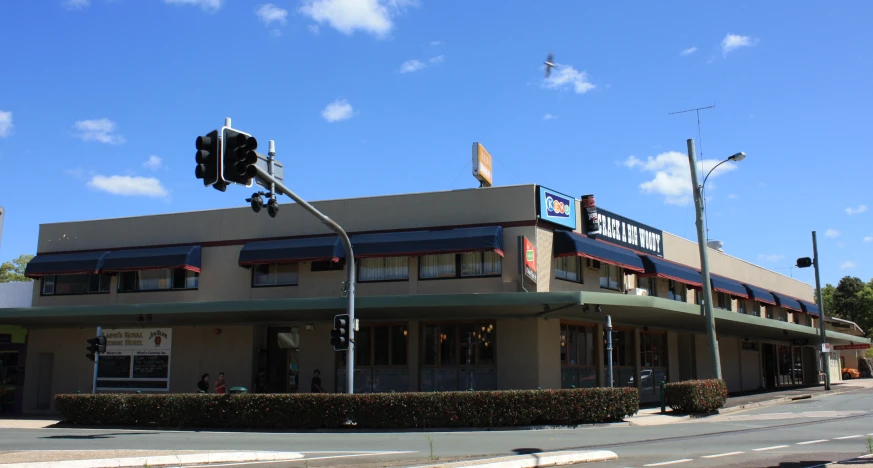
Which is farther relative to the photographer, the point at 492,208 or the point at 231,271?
the point at 231,271

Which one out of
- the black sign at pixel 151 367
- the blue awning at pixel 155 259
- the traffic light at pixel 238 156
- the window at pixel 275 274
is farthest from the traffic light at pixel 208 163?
the black sign at pixel 151 367

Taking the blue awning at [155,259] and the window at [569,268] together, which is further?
the blue awning at [155,259]

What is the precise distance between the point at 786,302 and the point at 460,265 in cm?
2547

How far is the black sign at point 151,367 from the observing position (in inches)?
1163

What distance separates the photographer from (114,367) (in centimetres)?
3038

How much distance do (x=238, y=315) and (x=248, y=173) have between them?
48.3 feet

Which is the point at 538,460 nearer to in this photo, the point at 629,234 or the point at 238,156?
the point at 238,156

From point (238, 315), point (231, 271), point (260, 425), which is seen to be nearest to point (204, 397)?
point (260, 425)

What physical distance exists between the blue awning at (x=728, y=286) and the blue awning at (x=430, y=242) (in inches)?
519

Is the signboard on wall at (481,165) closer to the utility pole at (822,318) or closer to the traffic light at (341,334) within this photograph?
the traffic light at (341,334)

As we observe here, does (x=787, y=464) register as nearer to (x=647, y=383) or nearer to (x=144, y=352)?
(x=647, y=383)

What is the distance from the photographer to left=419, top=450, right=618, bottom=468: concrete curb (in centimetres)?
1222

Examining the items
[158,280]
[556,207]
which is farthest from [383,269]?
[158,280]

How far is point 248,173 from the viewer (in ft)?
42.8
